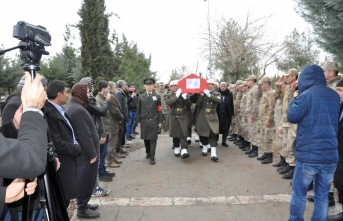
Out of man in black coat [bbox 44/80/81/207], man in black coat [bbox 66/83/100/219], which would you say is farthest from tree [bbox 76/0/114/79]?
man in black coat [bbox 44/80/81/207]

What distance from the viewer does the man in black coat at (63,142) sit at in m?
3.21

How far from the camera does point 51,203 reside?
2.13 metres

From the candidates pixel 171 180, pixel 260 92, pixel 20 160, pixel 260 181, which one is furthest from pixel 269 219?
pixel 260 92

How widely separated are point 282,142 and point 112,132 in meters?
3.70

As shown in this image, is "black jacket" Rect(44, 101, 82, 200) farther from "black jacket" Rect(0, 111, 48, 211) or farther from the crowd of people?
"black jacket" Rect(0, 111, 48, 211)

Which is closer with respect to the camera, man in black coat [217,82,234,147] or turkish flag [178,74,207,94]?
turkish flag [178,74,207,94]

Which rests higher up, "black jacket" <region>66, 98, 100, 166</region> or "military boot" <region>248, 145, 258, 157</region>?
"black jacket" <region>66, 98, 100, 166</region>

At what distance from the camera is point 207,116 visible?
7.35 meters

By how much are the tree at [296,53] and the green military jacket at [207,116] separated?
1285 centimetres

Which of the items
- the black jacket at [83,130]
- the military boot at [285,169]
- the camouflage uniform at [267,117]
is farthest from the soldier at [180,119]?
the black jacket at [83,130]

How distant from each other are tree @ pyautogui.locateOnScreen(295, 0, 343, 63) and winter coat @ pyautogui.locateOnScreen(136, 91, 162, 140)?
3850 millimetres

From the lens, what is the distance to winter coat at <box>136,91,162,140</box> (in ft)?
22.7

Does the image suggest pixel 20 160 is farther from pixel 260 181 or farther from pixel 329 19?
pixel 260 181

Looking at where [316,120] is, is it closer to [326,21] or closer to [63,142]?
[326,21]
